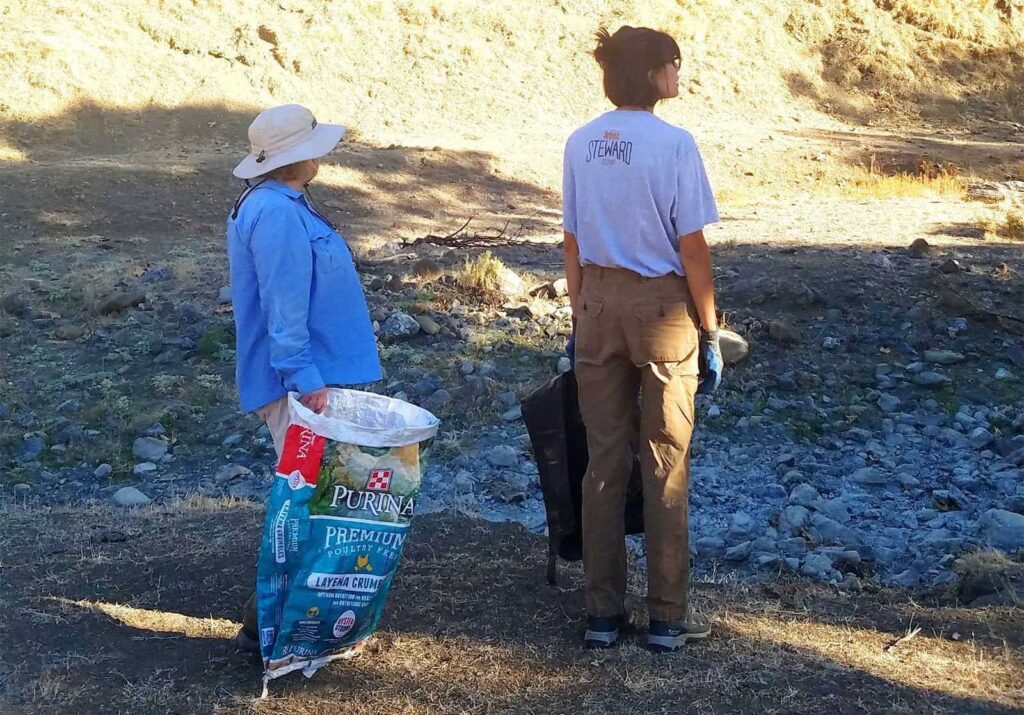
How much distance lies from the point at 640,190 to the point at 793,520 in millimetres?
3047

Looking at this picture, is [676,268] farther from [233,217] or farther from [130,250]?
[130,250]

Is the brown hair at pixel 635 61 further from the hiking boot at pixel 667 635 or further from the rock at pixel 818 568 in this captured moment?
the rock at pixel 818 568

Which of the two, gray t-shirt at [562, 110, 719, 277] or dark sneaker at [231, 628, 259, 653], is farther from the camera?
dark sneaker at [231, 628, 259, 653]

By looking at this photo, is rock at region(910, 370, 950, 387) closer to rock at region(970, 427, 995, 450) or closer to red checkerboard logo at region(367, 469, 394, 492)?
rock at region(970, 427, 995, 450)

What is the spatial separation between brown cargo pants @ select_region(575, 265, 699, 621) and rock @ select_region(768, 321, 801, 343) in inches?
191

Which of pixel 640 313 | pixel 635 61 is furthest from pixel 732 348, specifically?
pixel 635 61

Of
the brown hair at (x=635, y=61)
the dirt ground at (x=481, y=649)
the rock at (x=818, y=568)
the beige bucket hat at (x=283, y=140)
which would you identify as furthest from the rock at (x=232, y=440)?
the brown hair at (x=635, y=61)

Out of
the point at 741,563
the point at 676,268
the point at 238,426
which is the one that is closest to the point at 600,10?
the point at 238,426

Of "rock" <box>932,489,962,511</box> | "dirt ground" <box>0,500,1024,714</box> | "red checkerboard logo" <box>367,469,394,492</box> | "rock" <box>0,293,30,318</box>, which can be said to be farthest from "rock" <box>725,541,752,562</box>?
"rock" <box>0,293,30,318</box>

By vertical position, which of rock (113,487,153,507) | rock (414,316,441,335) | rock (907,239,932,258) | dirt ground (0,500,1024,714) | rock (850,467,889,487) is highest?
dirt ground (0,500,1024,714)

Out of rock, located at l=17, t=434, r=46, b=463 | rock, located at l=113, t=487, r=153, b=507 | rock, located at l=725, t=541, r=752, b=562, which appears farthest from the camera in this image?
rock, located at l=17, t=434, r=46, b=463

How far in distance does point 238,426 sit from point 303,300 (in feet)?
→ 15.0

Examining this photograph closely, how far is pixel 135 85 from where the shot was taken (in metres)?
18.2

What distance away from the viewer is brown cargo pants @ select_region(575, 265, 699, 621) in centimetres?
343
